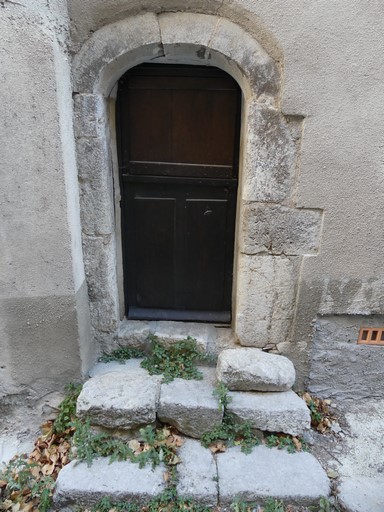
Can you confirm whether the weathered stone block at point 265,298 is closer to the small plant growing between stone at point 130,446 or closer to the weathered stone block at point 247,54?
the small plant growing between stone at point 130,446

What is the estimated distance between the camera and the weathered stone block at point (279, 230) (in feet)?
7.84

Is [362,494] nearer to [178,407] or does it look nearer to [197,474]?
[197,474]

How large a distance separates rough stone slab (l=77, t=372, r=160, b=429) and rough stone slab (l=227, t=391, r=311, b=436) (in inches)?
20.7

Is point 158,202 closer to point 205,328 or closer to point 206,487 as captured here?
point 205,328

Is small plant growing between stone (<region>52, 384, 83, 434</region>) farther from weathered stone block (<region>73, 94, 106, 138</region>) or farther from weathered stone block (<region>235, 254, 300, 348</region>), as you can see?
weathered stone block (<region>73, 94, 106, 138</region>)

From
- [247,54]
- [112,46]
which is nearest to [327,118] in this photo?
[247,54]

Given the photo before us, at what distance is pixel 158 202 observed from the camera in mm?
2756

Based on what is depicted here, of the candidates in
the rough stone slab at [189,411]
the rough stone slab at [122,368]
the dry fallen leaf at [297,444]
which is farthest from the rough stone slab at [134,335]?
the dry fallen leaf at [297,444]

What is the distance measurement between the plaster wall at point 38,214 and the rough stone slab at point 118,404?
278 millimetres

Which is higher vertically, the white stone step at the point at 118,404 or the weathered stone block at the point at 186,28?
the weathered stone block at the point at 186,28

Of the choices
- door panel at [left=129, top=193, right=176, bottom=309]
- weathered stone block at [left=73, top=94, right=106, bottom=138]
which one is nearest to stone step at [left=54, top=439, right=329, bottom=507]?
door panel at [left=129, top=193, right=176, bottom=309]

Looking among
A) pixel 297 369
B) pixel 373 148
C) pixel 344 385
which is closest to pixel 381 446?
pixel 344 385

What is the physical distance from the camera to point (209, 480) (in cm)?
207

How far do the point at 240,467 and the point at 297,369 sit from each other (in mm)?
874
